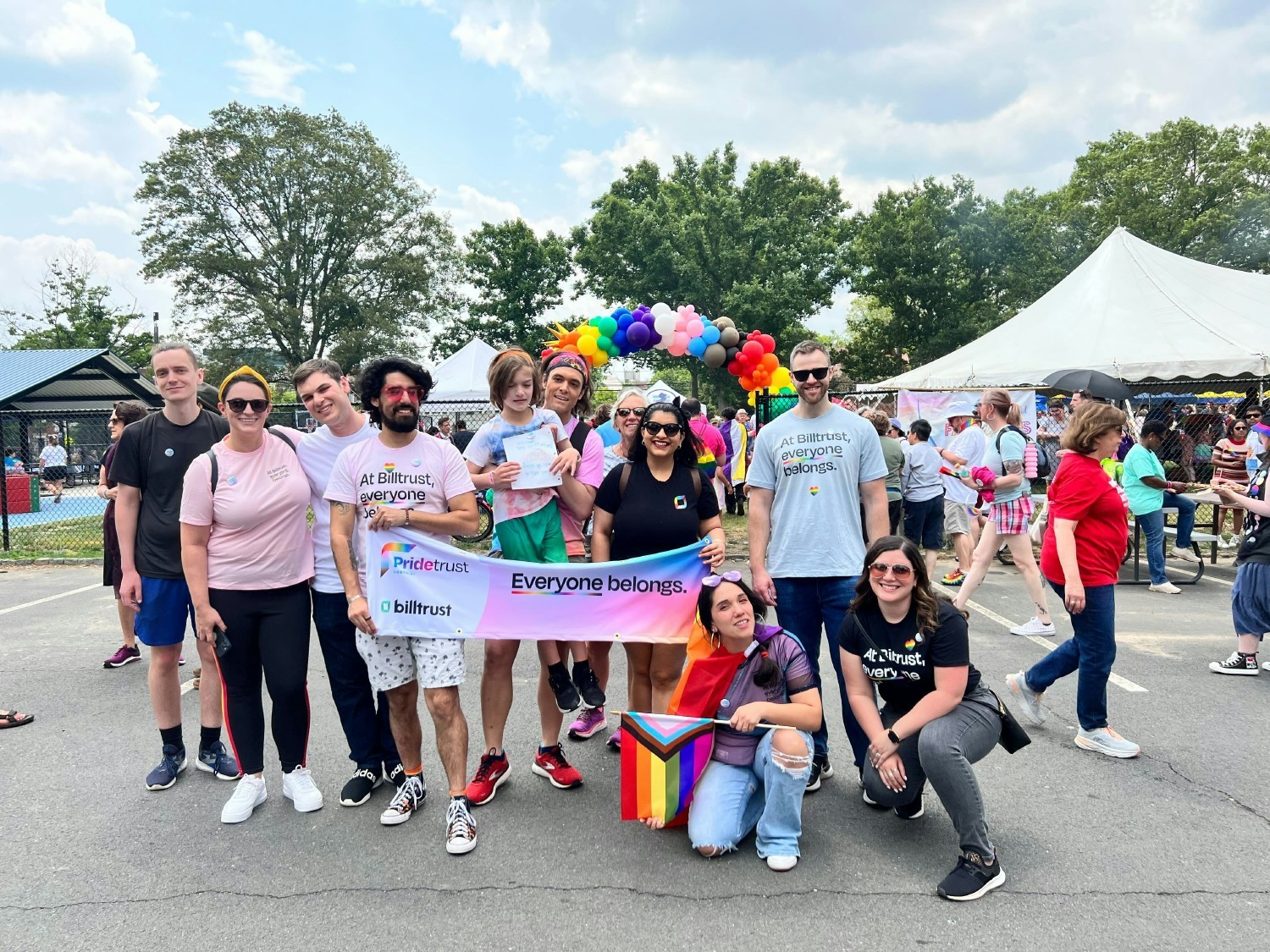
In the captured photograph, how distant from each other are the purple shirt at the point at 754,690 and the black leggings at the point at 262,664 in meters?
1.83

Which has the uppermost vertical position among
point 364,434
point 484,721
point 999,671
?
point 364,434

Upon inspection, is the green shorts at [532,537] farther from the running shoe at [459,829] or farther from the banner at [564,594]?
the running shoe at [459,829]

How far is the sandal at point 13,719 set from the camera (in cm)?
451

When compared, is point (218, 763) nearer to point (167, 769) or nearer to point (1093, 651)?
point (167, 769)

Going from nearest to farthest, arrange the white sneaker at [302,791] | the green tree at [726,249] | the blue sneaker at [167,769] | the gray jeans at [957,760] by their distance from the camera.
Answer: the gray jeans at [957,760] < the white sneaker at [302,791] < the blue sneaker at [167,769] < the green tree at [726,249]

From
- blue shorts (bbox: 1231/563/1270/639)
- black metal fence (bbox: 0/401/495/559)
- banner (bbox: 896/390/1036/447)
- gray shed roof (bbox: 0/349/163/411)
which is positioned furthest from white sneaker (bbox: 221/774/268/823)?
gray shed roof (bbox: 0/349/163/411)

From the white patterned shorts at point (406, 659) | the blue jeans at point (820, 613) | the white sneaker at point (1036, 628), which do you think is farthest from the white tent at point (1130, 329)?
the white patterned shorts at point (406, 659)

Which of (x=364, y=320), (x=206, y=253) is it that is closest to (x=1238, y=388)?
(x=364, y=320)

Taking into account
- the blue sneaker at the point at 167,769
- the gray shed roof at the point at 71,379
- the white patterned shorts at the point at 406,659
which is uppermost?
the gray shed roof at the point at 71,379

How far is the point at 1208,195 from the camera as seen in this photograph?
32.7m

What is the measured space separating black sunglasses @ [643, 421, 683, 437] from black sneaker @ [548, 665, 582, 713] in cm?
126

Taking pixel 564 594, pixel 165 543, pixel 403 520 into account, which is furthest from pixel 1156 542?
pixel 165 543

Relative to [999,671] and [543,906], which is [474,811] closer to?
[543,906]

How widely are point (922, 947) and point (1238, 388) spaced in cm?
2976
